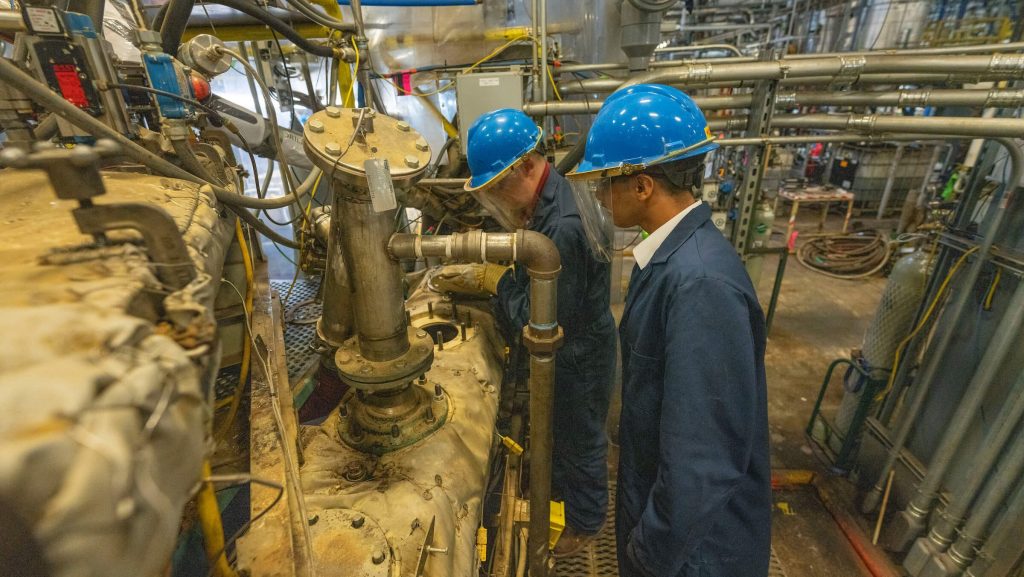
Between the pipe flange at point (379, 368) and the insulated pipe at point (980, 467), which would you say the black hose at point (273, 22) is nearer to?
the pipe flange at point (379, 368)

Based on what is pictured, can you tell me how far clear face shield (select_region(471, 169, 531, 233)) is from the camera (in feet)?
5.45

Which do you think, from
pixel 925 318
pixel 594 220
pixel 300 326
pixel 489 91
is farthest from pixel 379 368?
pixel 925 318

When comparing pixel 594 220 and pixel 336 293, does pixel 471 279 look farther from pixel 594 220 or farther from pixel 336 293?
pixel 336 293

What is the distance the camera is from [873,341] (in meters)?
2.38

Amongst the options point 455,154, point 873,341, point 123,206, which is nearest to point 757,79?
Answer: point 455,154

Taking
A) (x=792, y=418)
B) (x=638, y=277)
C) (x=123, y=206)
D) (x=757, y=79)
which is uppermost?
(x=757, y=79)

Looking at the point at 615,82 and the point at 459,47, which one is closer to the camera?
the point at 615,82

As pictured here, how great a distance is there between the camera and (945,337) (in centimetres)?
193

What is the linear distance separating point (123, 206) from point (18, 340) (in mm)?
167

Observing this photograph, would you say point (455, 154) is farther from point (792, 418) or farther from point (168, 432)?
point (792, 418)

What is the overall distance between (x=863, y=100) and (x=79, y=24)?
2.78 metres

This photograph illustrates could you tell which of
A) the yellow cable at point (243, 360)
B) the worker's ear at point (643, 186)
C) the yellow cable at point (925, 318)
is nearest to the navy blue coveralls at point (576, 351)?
the worker's ear at point (643, 186)

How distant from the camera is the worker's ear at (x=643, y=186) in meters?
1.15

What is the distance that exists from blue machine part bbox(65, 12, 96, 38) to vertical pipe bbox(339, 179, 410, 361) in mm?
651
